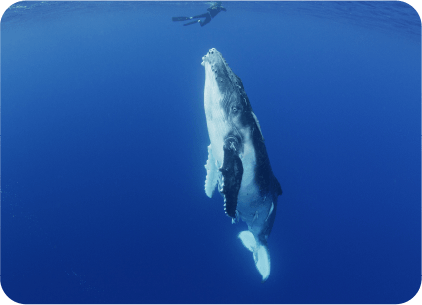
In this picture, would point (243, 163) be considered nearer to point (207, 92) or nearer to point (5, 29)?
point (207, 92)

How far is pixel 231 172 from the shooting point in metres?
4.71

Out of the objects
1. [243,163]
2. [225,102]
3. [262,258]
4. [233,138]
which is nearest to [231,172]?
[243,163]

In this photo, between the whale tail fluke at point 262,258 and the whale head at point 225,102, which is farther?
the whale tail fluke at point 262,258

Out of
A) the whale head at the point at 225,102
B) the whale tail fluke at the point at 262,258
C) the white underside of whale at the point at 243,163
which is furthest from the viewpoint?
the whale tail fluke at the point at 262,258

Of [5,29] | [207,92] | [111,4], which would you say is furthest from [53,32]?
[207,92]

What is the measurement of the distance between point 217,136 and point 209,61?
164 cm

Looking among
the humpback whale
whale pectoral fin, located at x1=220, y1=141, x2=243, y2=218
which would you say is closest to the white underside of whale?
the humpback whale

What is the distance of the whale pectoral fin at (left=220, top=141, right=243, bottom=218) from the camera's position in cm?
468

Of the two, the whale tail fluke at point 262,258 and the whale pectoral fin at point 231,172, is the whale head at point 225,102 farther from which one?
the whale tail fluke at point 262,258

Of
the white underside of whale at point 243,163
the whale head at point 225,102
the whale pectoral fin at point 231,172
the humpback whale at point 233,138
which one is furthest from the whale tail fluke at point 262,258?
the whale head at point 225,102

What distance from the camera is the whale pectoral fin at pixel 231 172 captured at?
15.3 feet

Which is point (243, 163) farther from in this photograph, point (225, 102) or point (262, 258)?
point (262, 258)

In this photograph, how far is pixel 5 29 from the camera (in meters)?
37.6

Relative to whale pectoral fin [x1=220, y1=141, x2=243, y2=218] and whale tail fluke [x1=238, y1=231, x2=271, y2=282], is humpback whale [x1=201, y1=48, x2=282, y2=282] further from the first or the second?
whale tail fluke [x1=238, y1=231, x2=271, y2=282]
